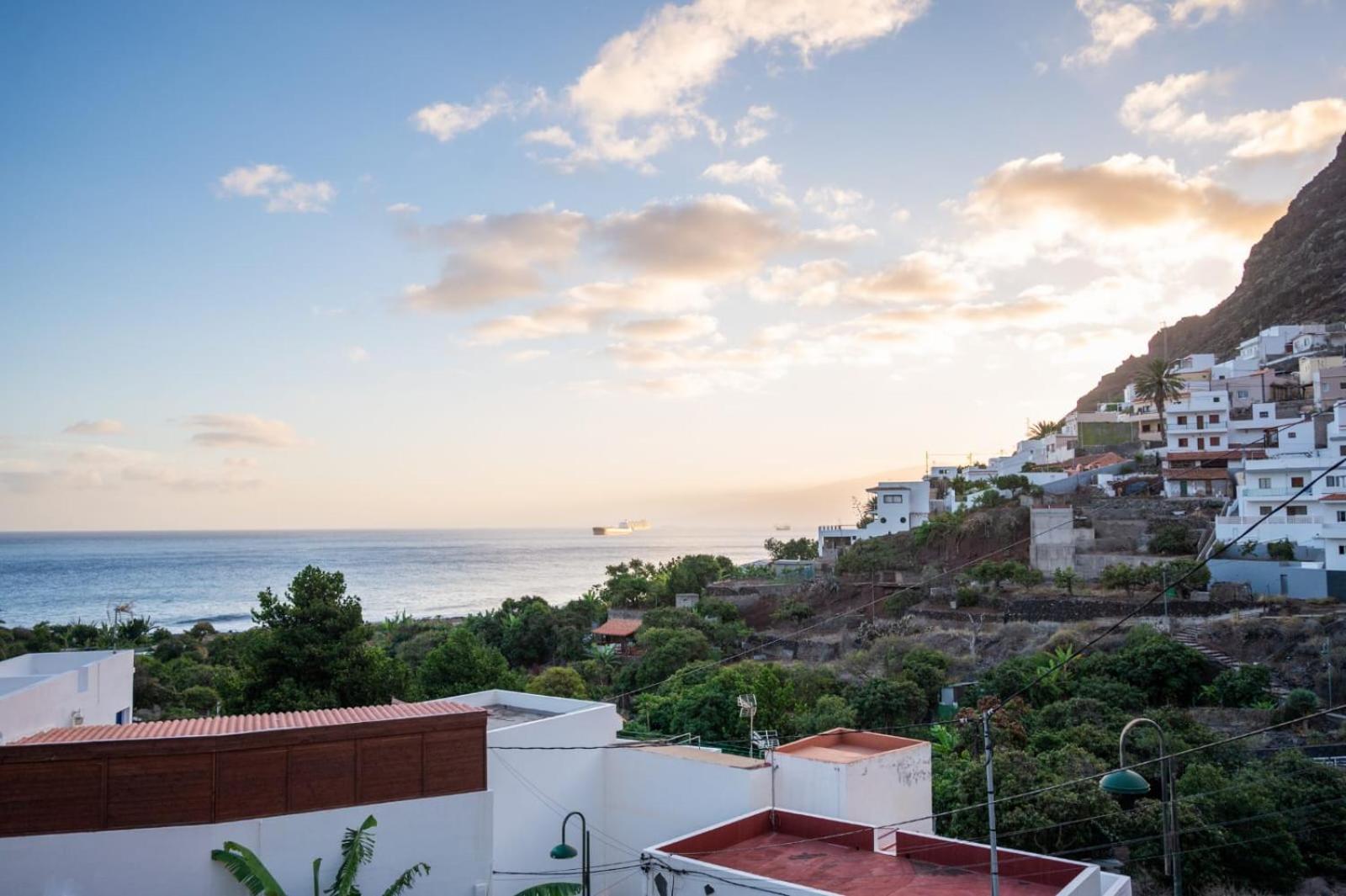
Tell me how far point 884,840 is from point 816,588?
88.8 feet

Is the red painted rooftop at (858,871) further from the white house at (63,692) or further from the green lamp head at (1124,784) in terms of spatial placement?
the white house at (63,692)

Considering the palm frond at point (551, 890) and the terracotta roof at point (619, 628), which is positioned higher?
the palm frond at point (551, 890)

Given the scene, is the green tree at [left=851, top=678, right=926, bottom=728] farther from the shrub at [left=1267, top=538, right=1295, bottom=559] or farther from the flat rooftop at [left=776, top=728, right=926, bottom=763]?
the shrub at [left=1267, top=538, right=1295, bottom=559]

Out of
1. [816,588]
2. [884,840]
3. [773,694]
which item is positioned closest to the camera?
[884,840]

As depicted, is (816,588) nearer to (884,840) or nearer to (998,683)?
(998,683)

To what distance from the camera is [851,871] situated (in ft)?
31.1

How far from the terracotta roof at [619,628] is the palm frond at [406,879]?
27.3 m

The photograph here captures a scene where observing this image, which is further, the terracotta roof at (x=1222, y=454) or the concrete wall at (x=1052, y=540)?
the terracotta roof at (x=1222, y=454)

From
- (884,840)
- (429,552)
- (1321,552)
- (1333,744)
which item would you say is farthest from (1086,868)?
(429,552)

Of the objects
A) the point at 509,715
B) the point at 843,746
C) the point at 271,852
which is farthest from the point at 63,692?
the point at 843,746

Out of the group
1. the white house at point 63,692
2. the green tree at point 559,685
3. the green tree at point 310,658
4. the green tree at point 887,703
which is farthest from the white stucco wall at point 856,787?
the green tree at point 559,685

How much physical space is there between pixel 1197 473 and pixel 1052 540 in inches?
344

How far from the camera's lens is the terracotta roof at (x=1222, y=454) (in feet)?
120

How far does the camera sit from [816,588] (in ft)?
123
